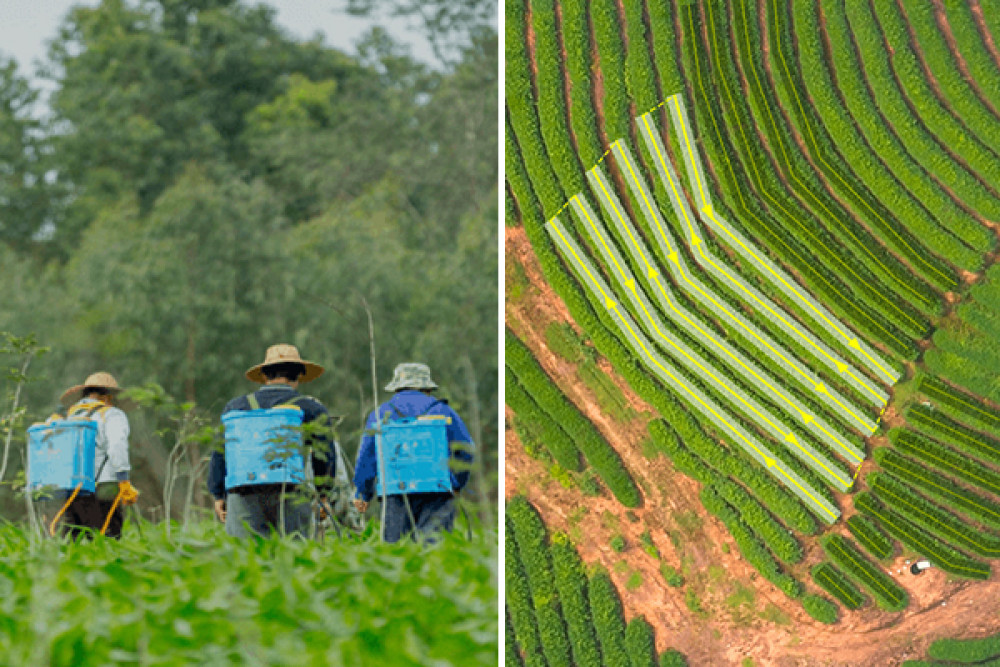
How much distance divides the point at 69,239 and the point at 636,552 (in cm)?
550

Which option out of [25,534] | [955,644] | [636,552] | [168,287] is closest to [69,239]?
[168,287]

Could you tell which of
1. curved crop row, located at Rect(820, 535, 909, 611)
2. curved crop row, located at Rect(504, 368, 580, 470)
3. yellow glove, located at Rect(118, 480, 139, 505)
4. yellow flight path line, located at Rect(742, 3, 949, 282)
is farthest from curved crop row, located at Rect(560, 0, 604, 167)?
yellow glove, located at Rect(118, 480, 139, 505)

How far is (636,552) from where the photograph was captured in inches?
192

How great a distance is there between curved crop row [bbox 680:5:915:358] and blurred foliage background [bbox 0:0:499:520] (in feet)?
5.75

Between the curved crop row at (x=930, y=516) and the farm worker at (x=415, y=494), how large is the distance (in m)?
2.29

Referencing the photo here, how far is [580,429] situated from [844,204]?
1.80 meters

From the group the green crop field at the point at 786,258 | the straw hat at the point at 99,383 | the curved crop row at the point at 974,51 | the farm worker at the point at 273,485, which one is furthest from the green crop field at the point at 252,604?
the curved crop row at the point at 974,51

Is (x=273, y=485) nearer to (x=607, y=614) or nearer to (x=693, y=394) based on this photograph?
(x=607, y=614)

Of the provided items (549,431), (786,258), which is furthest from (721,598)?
(786,258)

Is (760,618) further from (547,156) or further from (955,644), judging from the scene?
(547,156)

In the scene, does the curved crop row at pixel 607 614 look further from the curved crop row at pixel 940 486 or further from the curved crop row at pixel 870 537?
the curved crop row at pixel 940 486

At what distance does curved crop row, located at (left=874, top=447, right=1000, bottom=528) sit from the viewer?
16.1 feet

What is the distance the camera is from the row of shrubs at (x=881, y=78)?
5.12m

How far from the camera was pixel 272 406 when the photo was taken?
4008 mm
